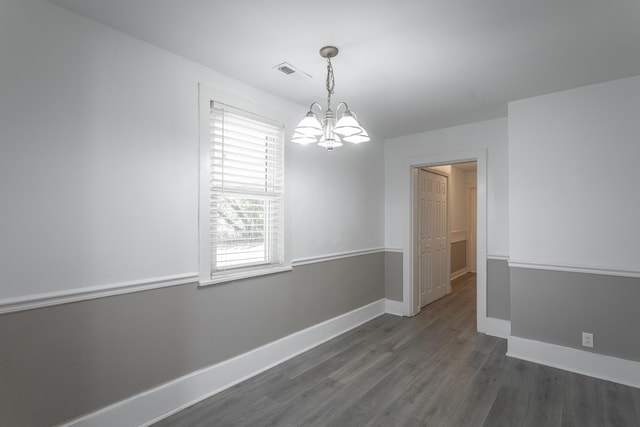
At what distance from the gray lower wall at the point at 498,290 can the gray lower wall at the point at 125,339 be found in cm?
235

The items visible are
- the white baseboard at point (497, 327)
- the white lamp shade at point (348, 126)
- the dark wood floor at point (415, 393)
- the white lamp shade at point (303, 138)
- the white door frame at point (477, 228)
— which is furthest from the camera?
the white door frame at point (477, 228)

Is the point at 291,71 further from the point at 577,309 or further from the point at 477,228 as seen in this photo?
the point at 577,309

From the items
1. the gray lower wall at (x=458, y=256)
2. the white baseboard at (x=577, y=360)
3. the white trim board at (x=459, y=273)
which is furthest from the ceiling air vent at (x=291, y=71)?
the white trim board at (x=459, y=273)

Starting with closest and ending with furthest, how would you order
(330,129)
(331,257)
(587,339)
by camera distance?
(330,129) → (587,339) → (331,257)

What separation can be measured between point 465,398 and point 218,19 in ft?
10.4

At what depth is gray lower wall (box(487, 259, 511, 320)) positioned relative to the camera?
11.9ft

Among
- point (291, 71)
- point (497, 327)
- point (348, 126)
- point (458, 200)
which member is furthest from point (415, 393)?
point (458, 200)

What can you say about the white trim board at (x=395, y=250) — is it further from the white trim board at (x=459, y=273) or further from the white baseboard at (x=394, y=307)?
the white trim board at (x=459, y=273)

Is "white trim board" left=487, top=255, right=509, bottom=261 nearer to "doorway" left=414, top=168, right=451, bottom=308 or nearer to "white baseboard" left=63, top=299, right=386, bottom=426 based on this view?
"doorway" left=414, top=168, right=451, bottom=308

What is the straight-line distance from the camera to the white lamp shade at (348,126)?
6.12ft

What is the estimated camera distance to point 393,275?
4.52m

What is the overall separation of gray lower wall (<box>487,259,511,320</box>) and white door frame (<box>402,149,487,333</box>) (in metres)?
0.06

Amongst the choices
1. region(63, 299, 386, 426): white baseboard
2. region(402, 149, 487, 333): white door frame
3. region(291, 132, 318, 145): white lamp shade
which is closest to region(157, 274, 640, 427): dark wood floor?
region(63, 299, 386, 426): white baseboard

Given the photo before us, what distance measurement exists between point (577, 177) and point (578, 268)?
837 mm
